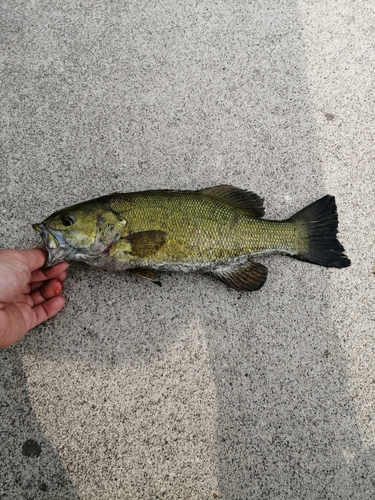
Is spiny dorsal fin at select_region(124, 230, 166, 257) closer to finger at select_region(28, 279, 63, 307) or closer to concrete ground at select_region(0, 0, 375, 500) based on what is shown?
concrete ground at select_region(0, 0, 375, 500)

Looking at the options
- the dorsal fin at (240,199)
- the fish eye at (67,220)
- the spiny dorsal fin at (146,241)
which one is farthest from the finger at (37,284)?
the dorsal fin at (240,199)

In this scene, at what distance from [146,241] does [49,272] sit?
564mm

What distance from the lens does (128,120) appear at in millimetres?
2674

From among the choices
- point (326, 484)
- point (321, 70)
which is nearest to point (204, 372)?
point (326, 484)

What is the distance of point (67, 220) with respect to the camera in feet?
6.66

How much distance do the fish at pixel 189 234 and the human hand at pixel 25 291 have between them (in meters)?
0.11

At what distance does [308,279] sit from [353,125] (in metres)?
1.15

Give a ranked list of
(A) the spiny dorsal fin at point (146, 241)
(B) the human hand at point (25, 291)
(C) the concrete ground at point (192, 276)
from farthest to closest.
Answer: (C) the concrete ground at point (192, 276)
(A) the spiny dorsal fin at point (146, 241)
(B) the human hand at point (25, 291)

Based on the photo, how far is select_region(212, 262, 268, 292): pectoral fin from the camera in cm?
229

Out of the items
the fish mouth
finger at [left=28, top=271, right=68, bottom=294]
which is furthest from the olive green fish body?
finger at [left=28, top=271, right=68, bottom=294]

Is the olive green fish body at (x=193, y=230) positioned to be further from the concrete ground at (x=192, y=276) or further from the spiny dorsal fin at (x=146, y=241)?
the concrete ground at (x=192, y=276)

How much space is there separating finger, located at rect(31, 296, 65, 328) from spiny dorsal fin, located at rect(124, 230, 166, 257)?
1.71ft

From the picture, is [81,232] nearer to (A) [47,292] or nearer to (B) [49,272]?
(B) [49,272]

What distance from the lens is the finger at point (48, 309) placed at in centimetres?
222
